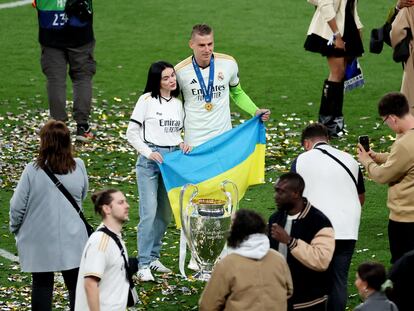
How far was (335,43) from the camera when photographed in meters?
16.5

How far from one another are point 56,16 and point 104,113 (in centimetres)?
228

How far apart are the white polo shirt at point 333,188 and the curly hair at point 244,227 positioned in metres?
1.62

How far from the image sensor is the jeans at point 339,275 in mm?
9953

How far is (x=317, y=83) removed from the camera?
20.3 meters

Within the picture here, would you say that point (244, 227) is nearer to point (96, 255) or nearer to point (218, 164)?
point (96, 255)

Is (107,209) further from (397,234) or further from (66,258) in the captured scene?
(397,234)

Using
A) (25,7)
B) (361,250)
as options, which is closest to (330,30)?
(361,250)

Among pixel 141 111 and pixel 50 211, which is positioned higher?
pixel 141 111

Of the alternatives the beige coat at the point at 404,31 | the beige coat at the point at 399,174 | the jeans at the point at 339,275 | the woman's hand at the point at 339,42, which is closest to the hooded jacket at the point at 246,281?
the jeans at the point at 339,275

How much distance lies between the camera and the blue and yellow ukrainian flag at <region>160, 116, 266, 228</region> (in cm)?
1176

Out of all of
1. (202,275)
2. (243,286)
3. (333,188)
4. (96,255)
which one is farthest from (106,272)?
(202,275)

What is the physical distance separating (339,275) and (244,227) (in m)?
2.02

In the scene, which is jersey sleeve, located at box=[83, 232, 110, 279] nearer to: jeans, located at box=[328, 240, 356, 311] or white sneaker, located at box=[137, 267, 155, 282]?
jeans, located at box=[328, 240, 356, 311]

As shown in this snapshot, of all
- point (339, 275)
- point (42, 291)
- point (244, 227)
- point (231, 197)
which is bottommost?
point (42, 291)
